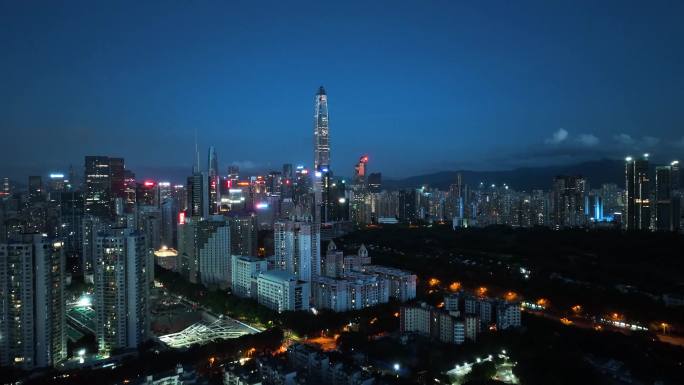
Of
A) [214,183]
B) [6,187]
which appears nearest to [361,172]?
[214,183]

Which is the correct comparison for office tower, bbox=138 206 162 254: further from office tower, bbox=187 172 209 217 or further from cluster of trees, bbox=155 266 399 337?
cluster of trees, bbox=155 266 399 337

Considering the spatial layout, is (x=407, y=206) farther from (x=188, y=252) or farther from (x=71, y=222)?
(x=71, y=222)

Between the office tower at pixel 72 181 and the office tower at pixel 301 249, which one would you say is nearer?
the office tower at pixel 301 249

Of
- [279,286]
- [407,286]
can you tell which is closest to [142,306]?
[279,286]

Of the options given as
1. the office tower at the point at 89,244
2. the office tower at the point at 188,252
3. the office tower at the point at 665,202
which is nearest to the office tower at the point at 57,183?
the office tower at the point at 89,244

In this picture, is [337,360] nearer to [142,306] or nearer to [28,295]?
[142,306]

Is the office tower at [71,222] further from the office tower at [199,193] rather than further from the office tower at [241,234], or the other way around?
the office tower at [241,234]
